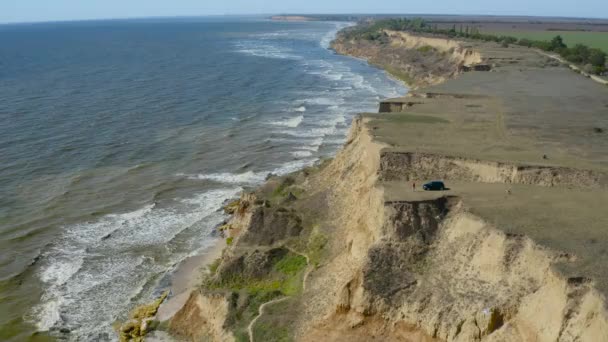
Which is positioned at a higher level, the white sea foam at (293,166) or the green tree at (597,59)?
the green tree at (597,59)

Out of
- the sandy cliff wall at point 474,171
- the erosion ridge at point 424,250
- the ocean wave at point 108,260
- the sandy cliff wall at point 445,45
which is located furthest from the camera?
the sandy cliff wall at point 445,45

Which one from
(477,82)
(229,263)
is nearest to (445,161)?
(229,263)

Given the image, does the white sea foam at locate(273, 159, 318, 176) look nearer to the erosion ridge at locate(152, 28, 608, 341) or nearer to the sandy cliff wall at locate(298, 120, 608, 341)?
the erosion ridge at locate(152, 28, 608, 341)

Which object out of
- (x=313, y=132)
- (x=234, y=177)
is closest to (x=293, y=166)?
(x=234, y=177)

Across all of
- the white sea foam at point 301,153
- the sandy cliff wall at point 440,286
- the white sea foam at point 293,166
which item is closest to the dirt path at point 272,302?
the sandy cliff wall at point 440,286

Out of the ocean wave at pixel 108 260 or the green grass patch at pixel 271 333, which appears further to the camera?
the ocean wave at pixel 108 260

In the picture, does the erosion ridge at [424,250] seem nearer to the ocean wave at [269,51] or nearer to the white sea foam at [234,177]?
the white sea foam at [234,177]

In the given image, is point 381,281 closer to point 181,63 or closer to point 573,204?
point 573,204
